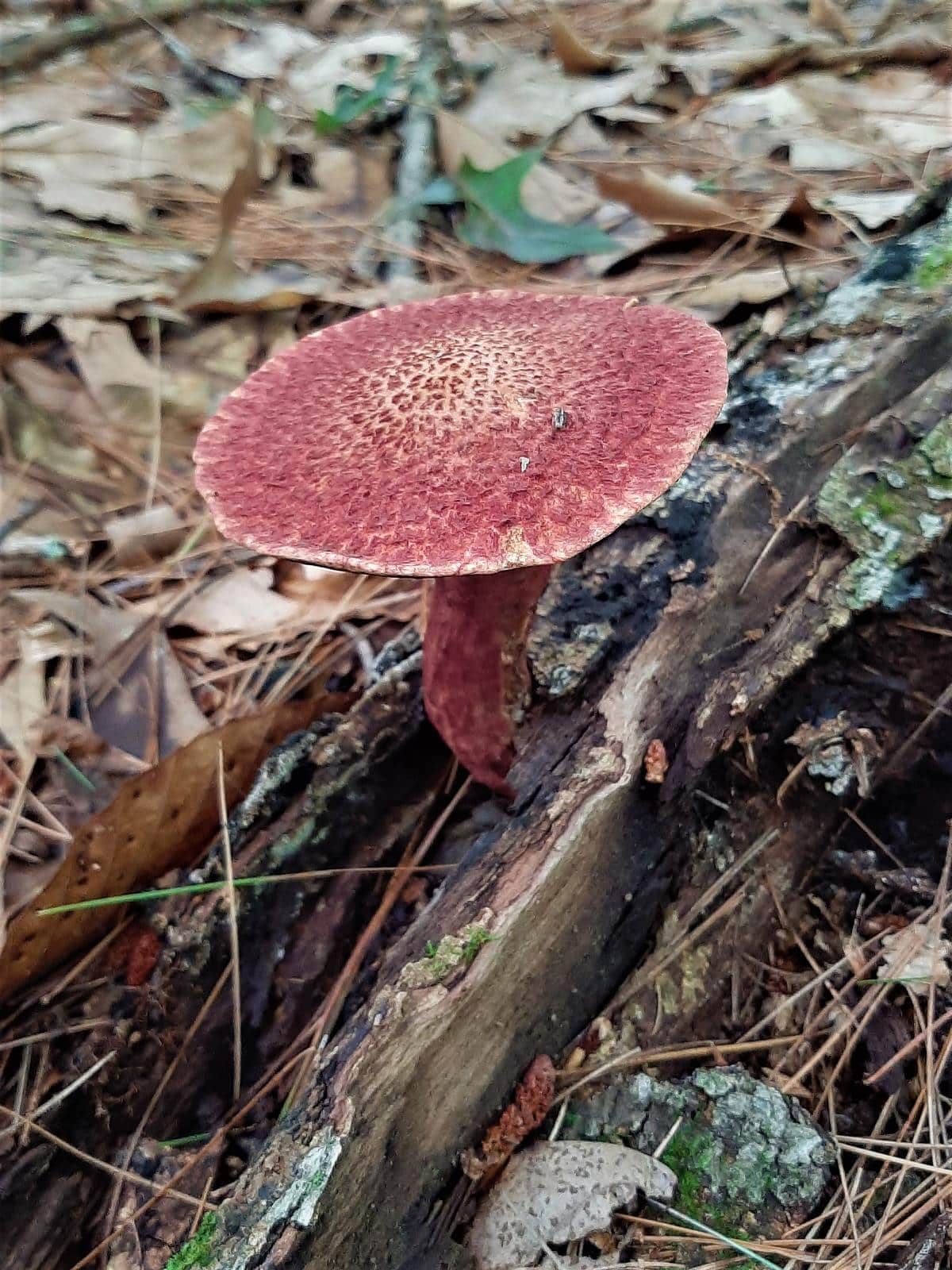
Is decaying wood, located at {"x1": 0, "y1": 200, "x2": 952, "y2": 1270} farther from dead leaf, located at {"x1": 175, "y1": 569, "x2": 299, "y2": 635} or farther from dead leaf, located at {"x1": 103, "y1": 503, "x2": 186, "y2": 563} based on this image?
dead leaf, located at {"x1": 103, "y1": 503, "x2": 186, "y2": 563}

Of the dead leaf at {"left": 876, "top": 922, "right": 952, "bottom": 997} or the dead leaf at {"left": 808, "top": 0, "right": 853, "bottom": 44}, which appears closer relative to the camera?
the dead leaf at {"left": 876, "top": 922, "right": 952, "bottom": 997}

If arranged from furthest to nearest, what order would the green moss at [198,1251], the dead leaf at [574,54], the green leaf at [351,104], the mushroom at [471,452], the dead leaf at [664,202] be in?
the dead leaf at [574,54] → the green leaf at [351,104] → the dead leaf at [664,202] → the mushroom at [471,452] → the green moss at [198,1251]

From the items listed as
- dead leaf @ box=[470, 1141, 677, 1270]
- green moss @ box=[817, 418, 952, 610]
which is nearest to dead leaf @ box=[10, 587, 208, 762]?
dead leaf @ box=[470, 1141, 677, 1270]

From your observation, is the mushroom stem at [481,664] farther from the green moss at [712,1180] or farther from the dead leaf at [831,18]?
the dead leaf at [831,18]

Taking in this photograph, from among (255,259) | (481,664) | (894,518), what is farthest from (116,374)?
(894,518)

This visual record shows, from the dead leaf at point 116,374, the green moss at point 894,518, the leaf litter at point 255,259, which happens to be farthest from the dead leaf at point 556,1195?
the dead leaf at point 116,374

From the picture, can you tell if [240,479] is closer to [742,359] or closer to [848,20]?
[742,359]
